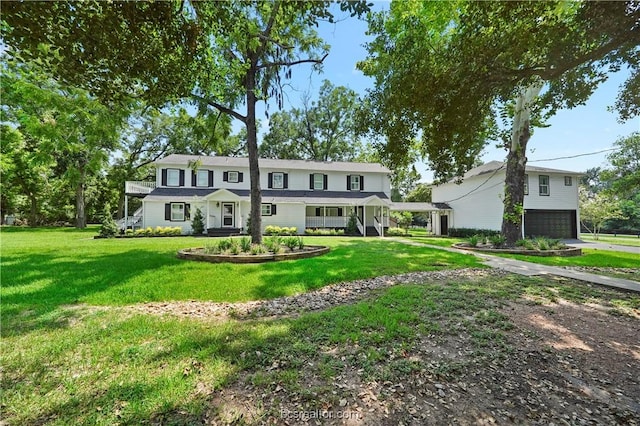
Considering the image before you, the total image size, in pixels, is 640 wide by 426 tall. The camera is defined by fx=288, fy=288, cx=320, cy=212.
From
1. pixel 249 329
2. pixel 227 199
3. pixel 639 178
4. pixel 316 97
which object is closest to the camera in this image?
pixel 249 329

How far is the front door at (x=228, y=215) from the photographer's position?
72.8 ft

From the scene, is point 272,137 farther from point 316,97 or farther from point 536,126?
point 536,126

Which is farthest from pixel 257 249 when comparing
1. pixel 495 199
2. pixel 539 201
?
pixel 539 201

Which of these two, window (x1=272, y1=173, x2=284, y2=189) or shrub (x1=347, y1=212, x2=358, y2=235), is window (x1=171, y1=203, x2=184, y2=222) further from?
shrub (x1=347, y1=212, x2=358, y2=235)

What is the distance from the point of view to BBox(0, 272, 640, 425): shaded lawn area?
246 centimetres

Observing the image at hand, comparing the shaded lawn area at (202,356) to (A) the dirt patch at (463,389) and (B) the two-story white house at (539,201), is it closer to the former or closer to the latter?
(A) the dirt patch at (463,389)

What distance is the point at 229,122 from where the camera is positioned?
12883 mm

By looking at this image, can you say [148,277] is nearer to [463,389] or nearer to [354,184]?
[463,389]

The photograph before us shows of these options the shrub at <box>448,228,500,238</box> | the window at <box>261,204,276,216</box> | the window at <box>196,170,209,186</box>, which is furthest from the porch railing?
the shrub at <box>448,228,500,238</box>

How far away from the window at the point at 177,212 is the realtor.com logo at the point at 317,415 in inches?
839

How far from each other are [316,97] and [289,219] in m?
18.0

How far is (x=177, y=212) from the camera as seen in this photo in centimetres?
2114

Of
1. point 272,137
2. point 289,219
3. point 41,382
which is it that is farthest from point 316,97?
point 41,382

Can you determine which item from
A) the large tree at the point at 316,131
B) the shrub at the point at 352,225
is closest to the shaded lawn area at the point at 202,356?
the shrub at the point at 352,225
